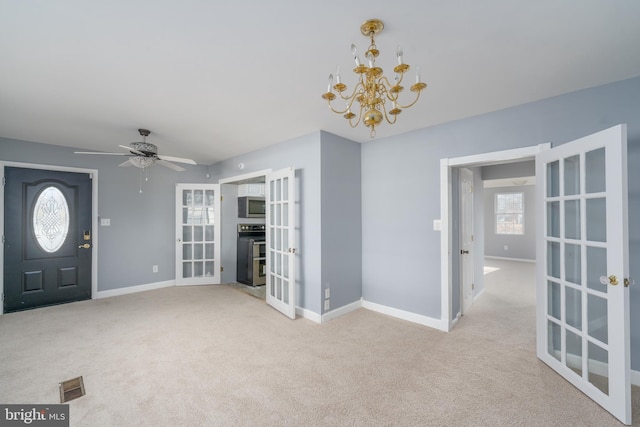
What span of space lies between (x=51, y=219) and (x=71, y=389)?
3.15 meters

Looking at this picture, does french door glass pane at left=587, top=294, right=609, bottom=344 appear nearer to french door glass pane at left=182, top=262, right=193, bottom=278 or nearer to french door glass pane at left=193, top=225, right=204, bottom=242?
french door glass pane at left=193, top=225, right=204, bottom=242

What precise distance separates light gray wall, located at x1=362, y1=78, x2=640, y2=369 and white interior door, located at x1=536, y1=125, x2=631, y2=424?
14.7 inches

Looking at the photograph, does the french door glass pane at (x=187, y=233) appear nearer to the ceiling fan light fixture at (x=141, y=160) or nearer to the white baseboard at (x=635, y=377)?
the ceiling fan light fixture at (x=141, y=160)

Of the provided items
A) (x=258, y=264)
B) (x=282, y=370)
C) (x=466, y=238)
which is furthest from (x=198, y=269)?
(x=466, y=238)

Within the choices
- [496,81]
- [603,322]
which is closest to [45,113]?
[496,81]

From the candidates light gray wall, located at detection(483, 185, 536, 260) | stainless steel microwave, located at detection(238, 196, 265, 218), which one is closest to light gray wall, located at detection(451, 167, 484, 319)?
stainless steel microwave, located at detection(238, 196, 265, 218)

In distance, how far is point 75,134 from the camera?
11.7ft

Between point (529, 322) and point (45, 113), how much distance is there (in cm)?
602

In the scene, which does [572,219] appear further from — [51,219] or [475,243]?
[51,219]

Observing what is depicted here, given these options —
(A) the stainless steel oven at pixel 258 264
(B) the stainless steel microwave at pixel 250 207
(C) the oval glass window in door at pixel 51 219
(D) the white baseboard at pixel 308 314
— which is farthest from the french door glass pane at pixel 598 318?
(C) the oval glass window in door at pixel 51 219

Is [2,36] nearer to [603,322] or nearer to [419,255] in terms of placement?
[419,255]

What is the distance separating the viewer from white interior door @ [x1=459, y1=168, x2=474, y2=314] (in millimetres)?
3578

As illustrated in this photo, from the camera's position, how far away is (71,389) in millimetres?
2072

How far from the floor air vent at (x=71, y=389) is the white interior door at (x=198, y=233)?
309 centimetres
